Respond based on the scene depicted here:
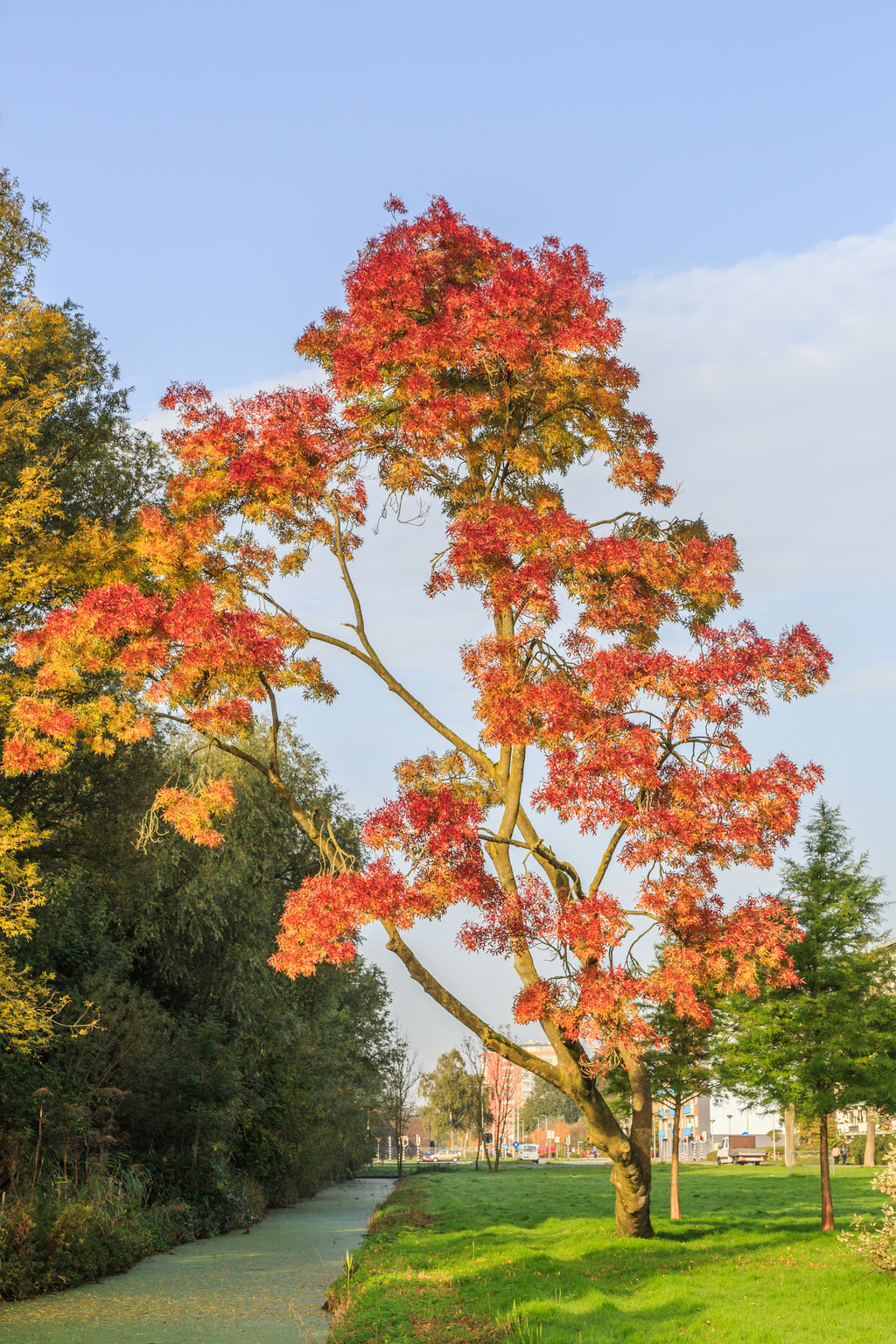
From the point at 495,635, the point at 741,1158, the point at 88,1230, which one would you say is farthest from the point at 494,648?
the point at 741,1158

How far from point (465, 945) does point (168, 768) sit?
9.89 m

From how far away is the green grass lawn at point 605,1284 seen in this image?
31.0 feet

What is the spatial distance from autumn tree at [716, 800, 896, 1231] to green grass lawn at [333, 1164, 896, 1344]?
2.22 m

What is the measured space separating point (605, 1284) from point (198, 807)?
22.7 feet

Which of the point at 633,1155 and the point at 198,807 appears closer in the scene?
the point at 198,807

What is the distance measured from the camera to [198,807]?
34.8 feet

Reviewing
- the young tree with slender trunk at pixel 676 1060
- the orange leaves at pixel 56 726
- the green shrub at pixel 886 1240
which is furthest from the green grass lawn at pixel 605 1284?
the orange leaves at pixel 56 726

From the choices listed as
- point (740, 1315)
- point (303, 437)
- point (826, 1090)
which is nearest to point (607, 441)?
point (303, 437)

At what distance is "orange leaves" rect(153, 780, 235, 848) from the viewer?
10555mm

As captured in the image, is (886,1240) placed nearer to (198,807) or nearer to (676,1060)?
(676,1060)

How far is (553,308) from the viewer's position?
12.3 m

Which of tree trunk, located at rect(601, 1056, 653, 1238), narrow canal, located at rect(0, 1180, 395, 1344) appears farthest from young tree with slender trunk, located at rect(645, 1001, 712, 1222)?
narrow canal, located at rect(0, 1180, 395, 1344)

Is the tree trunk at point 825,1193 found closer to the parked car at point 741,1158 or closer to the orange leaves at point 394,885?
the orange leaves at point 394,885

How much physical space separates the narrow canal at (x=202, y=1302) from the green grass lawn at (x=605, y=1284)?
64cm
